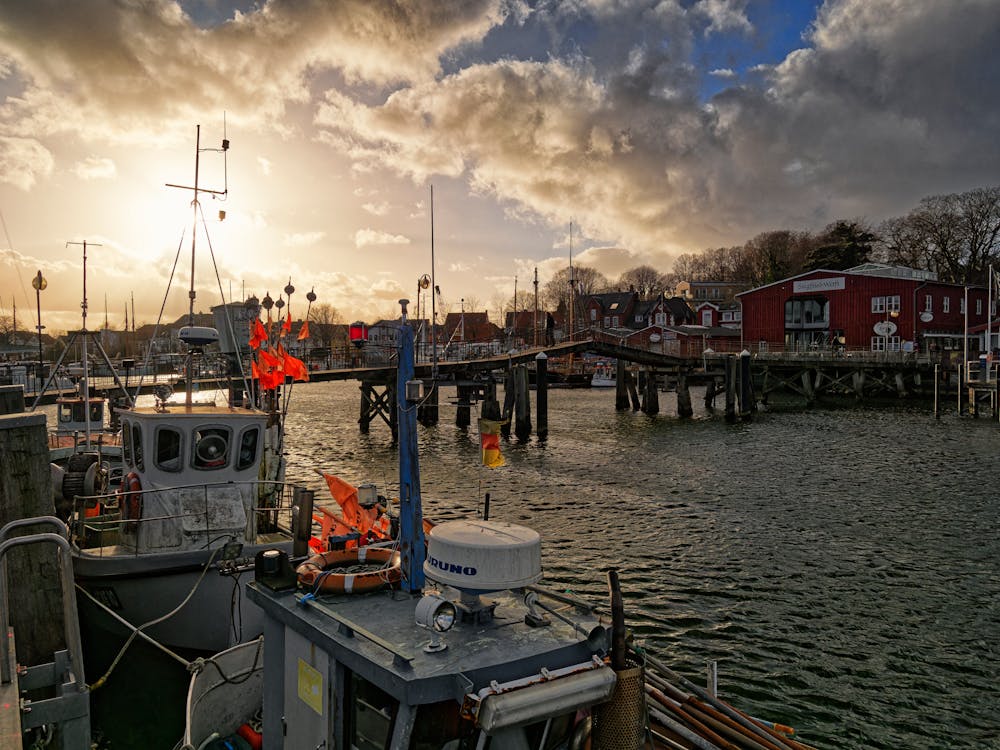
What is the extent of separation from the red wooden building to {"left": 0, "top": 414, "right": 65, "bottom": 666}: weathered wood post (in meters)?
66.4

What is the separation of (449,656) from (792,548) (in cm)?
1558

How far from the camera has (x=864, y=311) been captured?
65875 mm

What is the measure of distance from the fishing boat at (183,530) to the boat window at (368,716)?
571 cm

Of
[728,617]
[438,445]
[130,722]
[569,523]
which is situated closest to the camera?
[130,722]

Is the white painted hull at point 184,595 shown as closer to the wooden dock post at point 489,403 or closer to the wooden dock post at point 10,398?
the wooden dock post at point 10,398

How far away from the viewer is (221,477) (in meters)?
12.2

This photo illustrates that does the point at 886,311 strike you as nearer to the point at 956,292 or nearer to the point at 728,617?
the point at 956,292

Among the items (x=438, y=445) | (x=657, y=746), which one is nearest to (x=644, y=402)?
(x=438, y=445)

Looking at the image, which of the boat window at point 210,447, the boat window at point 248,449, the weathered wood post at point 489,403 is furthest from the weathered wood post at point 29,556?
the weathered wood post at point 489,403

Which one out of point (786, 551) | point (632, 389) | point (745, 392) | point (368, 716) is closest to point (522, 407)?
point (632, 389)

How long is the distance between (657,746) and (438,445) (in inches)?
1229

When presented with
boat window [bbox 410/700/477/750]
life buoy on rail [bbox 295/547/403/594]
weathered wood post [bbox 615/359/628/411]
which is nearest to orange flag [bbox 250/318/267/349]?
life buoy on rail [bbox 295/547/403/594]

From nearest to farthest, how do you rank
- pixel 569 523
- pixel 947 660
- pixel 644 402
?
pixel 947 660 → pixel 569 523 → pixel 644 402

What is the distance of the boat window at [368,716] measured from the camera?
489 centimetres
